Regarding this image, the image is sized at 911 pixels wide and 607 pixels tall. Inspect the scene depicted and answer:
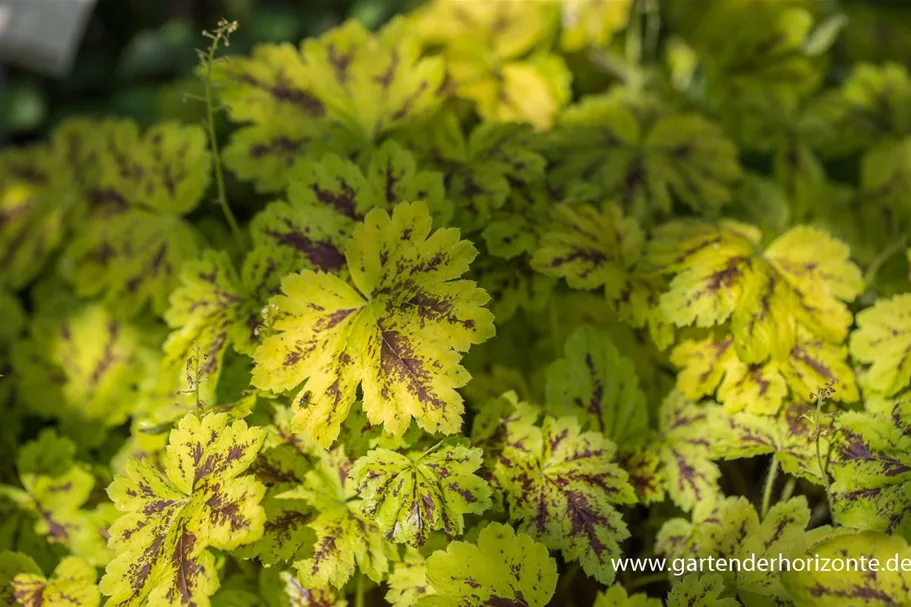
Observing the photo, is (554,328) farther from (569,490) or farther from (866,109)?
(866,109)

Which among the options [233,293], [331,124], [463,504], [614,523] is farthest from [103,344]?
[614,523]

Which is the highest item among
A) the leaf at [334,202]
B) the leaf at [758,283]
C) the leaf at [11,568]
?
the leaf at [334,202]

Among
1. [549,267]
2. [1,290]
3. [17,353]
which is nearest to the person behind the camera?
[549,267]

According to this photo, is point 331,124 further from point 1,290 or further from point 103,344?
point 1,290

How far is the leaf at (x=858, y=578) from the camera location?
0.92 metres

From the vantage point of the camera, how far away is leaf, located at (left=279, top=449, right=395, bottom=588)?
1.04 meters

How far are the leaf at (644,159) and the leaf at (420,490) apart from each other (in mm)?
627

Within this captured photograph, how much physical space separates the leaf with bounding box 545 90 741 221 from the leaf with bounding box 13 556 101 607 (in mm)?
1012

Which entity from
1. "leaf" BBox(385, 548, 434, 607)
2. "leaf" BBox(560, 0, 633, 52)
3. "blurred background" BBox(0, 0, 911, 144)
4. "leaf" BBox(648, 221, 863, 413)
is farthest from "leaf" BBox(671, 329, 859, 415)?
"blurred background" BBox(0, 0, 911, 144)

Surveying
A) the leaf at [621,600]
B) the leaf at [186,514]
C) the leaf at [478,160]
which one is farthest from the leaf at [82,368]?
the leaf at [621,600]

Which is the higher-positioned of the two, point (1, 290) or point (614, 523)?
point (1, 290)

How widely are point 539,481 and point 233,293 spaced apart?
56 centimetres

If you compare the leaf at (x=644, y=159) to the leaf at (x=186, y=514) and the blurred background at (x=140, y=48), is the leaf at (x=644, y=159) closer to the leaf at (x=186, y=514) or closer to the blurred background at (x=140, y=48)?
the leaf at (x=186, y=514)

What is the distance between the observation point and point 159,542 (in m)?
1.03
